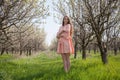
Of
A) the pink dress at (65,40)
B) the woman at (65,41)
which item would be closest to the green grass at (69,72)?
the woman at (65,41)

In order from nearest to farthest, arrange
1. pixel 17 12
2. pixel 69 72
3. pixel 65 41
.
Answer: pixel 69 72 < pixel 65 41 < pixel 17 12

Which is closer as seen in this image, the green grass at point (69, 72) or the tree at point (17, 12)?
the green grass at point (69, 72)

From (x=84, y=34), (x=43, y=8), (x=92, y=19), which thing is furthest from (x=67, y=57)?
(x=84, y=34)

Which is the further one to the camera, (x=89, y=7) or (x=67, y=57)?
(x=89, y=7)

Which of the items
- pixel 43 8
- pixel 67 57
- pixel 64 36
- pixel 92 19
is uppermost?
pixel 43 8

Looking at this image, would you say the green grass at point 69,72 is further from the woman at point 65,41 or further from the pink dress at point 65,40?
the pink dress at point 65,40

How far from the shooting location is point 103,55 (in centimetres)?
1470

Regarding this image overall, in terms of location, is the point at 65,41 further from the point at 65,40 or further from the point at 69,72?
the point at 69,72

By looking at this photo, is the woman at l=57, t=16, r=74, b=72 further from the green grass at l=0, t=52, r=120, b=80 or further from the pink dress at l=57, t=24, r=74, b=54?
the green grass at l=0, t=52, r=120, b=80

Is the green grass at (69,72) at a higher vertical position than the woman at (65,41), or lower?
lower

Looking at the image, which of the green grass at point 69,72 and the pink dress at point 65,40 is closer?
the green grass at point 69,72

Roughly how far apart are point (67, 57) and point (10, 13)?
17.1 feet

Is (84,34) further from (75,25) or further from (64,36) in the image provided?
(64,36)

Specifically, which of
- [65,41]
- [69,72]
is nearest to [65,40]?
[65,41]
